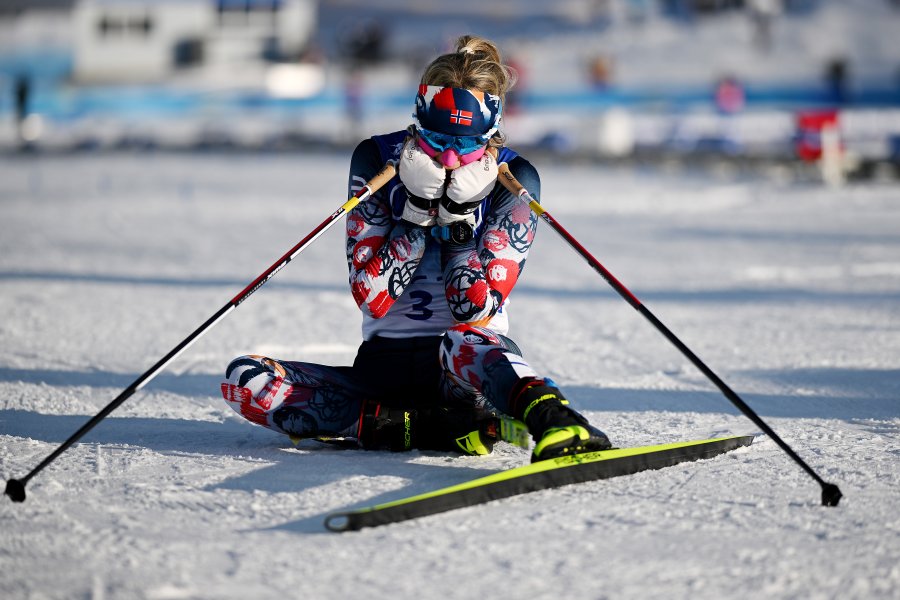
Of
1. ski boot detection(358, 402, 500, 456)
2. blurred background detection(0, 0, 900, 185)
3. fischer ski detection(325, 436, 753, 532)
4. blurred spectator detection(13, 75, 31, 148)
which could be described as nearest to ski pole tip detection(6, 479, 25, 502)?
fischer ski detection(325, 436, 753, 532)

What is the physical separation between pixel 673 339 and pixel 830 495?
62 centimetres

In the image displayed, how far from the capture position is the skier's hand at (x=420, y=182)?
11.1 feet

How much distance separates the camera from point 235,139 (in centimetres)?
2780

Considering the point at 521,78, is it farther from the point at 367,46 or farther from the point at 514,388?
the point at 367,46

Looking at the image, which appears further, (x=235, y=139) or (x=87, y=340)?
(x=235, y=139)

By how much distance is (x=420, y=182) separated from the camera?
340 cm

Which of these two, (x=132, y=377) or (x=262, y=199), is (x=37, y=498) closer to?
(x=132, y=377)

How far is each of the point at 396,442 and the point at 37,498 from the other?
3.65 ft

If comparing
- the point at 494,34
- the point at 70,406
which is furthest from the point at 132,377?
the point at 494,34

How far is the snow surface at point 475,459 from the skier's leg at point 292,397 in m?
0.10

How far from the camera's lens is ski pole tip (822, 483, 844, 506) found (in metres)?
2.99

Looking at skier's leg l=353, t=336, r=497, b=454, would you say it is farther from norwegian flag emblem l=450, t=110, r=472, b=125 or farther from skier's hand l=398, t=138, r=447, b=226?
norwegian flag emblem l=450, t=110, r=472, b=125

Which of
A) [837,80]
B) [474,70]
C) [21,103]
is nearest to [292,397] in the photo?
[474,70]

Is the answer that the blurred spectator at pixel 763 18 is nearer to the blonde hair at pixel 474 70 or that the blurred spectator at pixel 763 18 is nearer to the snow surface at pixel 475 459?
the snow surface at pixel 475 459
